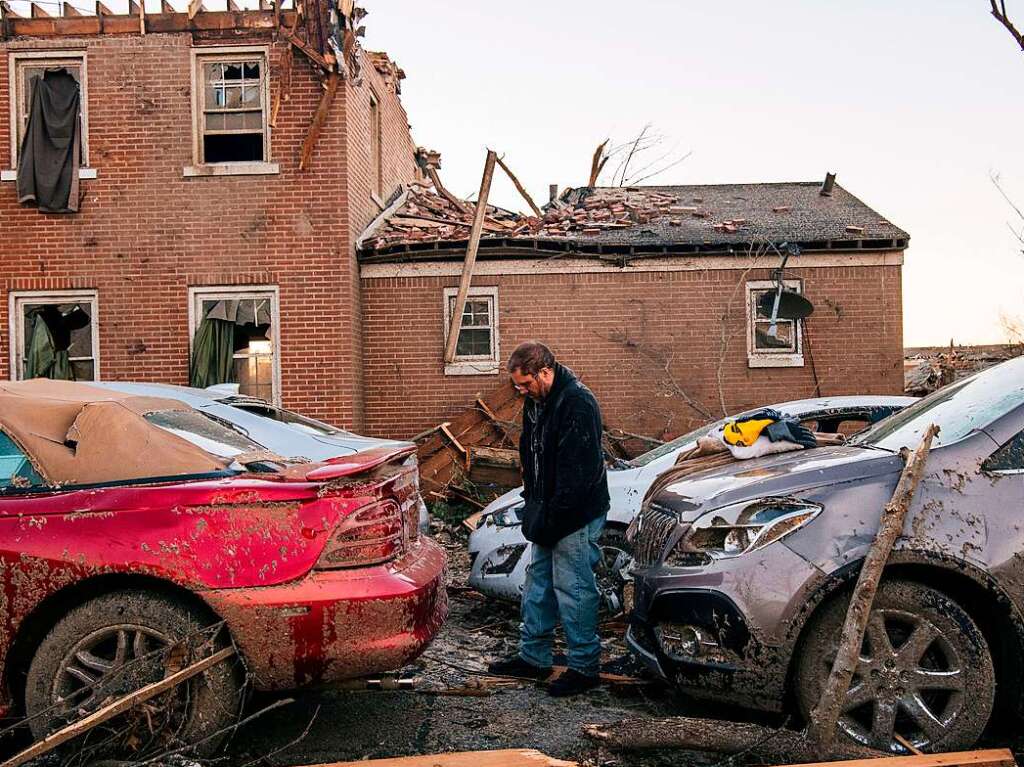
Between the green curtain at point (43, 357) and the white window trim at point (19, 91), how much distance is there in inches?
82.3

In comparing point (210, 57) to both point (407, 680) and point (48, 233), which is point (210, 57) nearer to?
point (48, 233)

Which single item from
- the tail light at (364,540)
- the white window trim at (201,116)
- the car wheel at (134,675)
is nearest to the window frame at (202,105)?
the white window trim at (201,116)

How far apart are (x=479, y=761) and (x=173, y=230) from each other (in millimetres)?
11265

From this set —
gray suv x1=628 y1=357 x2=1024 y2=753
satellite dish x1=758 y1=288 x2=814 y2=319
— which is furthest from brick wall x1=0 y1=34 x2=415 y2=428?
gray suv x1=628 y1=357 x2=1024 y2=753

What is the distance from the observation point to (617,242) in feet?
46.5

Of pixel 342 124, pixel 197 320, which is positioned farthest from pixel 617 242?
pixel 197 320

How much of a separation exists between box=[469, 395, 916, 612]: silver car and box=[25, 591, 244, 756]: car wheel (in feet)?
9.30

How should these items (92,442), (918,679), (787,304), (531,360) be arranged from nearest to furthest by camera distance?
1. (918,679)
2. (92,442)
3. (531,360)
4. (787,304)

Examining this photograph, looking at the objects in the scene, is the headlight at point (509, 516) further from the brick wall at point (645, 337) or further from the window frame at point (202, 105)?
the window frame at point (202, 105)

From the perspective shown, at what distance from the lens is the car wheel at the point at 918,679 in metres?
3.98

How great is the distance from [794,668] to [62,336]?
478 inches

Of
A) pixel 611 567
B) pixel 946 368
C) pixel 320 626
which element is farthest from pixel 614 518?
pixel 946 368

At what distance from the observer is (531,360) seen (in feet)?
17.5

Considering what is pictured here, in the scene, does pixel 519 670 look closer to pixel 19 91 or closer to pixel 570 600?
pixel 570 600
